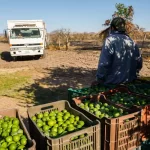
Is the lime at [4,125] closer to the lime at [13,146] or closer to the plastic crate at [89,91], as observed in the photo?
A: the lime at [13,146]

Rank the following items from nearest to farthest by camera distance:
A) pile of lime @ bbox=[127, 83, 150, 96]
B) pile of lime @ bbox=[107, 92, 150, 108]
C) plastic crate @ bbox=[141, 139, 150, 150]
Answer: plastic crate @ bbox=[141, 139, 150, 150]
pile of lime @ bbox=[107, 92, 150, 108]
pile of lime @ bbox=[127, 83, 150, 96]

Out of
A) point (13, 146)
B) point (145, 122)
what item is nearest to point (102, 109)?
point (145, 122)

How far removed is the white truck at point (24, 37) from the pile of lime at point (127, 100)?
43.5 ft

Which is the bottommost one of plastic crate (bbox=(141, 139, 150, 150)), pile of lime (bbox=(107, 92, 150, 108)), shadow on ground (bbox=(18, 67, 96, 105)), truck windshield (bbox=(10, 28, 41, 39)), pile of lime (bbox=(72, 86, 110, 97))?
shadow on ground (bbox=(18, 67, 96, 105))

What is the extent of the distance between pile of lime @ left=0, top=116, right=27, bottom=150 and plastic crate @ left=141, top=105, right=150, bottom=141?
1719 millimetres

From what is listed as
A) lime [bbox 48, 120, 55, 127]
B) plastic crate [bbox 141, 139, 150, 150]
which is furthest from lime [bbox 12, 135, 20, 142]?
plastic crate [bbox 141, 139, 150, 150]

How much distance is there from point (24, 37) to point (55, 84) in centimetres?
741

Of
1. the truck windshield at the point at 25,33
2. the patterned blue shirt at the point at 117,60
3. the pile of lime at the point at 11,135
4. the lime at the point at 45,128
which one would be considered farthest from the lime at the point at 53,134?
the truck windshield at the point at 25,33

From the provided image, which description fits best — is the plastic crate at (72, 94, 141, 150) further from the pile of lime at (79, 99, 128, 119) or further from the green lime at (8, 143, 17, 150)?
the green lime at (8, 143, 17, 150)

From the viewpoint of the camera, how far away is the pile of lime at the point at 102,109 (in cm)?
322

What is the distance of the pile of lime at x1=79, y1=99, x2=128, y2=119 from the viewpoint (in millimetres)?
3225

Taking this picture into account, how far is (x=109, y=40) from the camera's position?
177 inches

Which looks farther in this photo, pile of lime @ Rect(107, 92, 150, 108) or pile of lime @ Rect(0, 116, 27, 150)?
pile of lime @ Rect(107, 92, 150, 108)

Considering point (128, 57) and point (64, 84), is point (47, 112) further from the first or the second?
point (64, 84)
